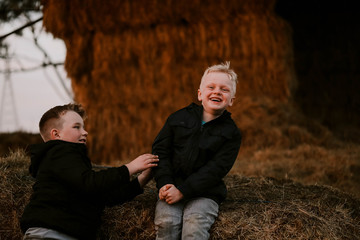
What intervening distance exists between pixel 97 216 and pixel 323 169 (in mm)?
2927

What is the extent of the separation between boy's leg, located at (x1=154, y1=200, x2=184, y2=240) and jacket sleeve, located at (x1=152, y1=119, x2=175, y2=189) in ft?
0.46

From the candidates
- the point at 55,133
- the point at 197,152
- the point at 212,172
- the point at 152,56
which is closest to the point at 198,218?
the point at 212,172

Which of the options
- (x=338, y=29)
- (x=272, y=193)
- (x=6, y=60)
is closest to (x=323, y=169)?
(x=272, y=193)

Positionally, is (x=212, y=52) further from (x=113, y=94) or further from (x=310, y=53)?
(x=310, y=53)

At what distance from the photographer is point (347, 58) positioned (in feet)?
22.4

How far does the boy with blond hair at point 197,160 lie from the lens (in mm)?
2219

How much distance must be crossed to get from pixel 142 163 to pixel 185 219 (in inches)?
16.2

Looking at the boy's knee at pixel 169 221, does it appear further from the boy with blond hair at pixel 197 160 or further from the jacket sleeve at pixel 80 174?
the jacket sleeve at pixel 80 174

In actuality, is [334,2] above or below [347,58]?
above

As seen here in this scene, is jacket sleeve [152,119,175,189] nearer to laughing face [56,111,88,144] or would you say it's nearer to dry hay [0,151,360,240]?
dry hay [0,151,360,240]

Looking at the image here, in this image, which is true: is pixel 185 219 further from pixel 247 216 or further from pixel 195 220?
pixel 247 216

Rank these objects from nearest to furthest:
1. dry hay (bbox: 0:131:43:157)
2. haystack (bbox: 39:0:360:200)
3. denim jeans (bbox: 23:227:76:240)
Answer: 1. denim jeans (bbox: 23:227:76:240)
2. haystack (bbox: 39:0:360:200)
3. dry hay (bbox: 0:131:43:157)

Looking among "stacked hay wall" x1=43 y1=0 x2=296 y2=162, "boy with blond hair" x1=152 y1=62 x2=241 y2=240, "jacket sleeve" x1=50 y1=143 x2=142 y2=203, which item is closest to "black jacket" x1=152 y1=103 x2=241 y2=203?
"boy with blond hair" x1=152 y1=62 x2=241 y2=240

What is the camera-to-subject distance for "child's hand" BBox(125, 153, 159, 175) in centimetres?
224
